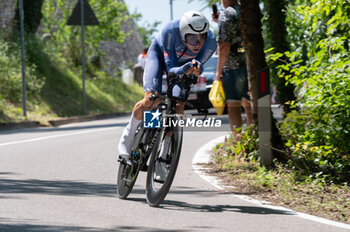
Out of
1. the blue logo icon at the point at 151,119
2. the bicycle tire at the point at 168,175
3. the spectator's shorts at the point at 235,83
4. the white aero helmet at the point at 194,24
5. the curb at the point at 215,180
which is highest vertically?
the white aero helmet at the point at 194,24

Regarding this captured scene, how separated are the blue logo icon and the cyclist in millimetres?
66

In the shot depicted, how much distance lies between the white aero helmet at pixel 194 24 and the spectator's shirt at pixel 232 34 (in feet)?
11.2

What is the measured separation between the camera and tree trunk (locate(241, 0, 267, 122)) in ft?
30.2

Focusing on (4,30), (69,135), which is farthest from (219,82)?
(4,30)

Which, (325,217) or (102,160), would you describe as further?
(102,160)

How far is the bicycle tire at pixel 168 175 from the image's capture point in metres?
6.45

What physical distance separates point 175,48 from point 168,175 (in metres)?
1.29

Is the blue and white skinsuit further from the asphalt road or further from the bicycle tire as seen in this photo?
the asphalt road

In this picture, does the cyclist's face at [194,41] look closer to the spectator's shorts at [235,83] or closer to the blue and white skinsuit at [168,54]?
the blue and white skinsuit at [168,54]

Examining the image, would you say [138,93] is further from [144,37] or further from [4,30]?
[144,37]

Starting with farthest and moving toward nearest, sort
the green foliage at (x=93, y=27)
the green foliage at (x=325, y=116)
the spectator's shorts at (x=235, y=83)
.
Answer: the green foliage at (x=93, y=27) < the spectator's shorts at (x=235, y=83) < the green foliage at (x=325, y=116)

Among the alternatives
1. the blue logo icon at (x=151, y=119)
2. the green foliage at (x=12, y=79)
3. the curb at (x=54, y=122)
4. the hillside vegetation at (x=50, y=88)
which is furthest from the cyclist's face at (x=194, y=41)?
the green foliage at (x=12, y=79)

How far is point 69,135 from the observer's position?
15.7 m

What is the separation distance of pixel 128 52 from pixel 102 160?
161 feet
